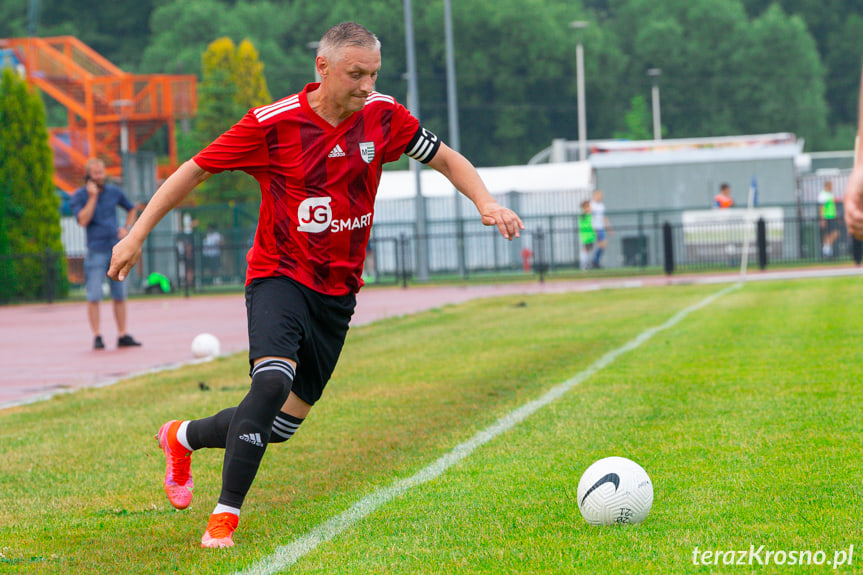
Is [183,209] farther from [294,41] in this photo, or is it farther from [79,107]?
[294,41]

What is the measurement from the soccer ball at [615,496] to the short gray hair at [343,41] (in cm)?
199

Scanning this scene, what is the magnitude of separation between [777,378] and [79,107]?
138 ft

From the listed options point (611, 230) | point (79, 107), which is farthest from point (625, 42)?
point (611, 230)

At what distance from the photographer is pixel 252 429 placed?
4828 mm

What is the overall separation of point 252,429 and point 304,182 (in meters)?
1.06

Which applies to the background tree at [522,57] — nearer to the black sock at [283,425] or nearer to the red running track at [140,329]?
the red running track at [140,329]

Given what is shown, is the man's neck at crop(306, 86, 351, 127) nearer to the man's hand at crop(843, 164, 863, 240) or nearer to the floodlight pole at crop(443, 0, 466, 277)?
the man's hand at crop(843, 164, 863, 240)

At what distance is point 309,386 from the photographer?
5.29m

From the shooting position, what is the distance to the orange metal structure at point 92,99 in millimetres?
45875

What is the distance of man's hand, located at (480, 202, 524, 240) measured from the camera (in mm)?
4988

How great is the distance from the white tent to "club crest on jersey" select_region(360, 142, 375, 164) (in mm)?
34269

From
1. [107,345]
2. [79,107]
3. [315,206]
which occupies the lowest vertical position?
[107,345]

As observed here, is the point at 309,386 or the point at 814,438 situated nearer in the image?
the point at 309,386

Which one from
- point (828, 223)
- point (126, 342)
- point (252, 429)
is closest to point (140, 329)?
point (126, 342)
